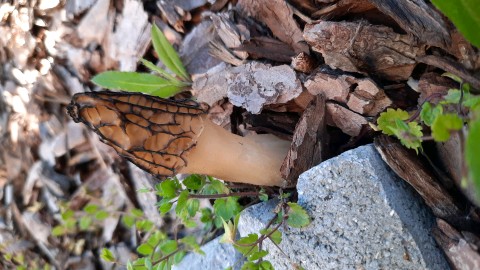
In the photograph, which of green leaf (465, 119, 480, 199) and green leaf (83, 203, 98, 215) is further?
green leaf (83, 203, 98, 215)

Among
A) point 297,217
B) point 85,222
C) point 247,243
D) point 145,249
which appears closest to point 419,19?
point 297,217

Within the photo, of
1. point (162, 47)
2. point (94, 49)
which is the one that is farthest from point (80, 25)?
point (162, 47)

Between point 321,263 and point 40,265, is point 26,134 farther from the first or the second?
point 321,263

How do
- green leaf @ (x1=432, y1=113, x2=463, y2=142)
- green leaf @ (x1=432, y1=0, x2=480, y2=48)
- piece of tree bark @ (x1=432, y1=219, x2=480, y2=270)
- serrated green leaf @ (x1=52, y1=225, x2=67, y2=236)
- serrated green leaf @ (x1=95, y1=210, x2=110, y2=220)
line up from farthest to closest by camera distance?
serrated green leaf @ (x1=52, y1=225, x2=67, y2=236), serrated green leaf @ (x1=95, y1=210, x2=110, y2=220), piece of tree bark @ (x1=432, y1=219, x2=480, y2=270), green leaf @ (x1=432, y1=0, x2=480, y2=48), green leaf @ (x1=432, y1=113, x2=463, y2=142)

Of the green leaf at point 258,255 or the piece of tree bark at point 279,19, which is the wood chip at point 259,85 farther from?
the green leaf at point 258,255

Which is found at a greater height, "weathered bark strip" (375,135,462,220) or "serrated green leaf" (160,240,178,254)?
"weathered bark strip" (375,135,462,220)

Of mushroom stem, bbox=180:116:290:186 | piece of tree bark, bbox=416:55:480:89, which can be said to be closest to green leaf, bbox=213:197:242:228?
mushroom stem, bbox=180:116:290:186

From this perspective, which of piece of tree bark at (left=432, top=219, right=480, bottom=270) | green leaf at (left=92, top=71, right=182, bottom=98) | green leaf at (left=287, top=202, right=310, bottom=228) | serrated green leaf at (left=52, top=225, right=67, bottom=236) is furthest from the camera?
serrated green leaf at (left=52, top=225, right=67, bottom=236)

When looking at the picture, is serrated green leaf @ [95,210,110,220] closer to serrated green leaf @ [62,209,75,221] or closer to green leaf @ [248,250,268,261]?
serrated green leaf @ [62,209,75,221]
